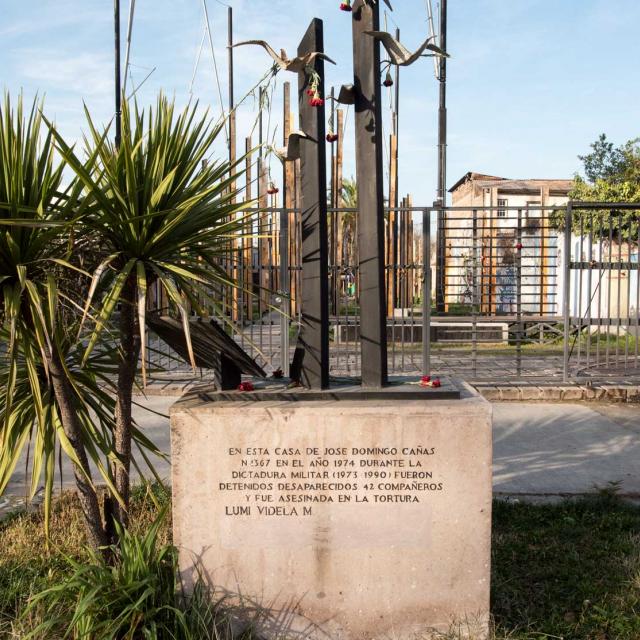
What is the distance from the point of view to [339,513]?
3.15 m

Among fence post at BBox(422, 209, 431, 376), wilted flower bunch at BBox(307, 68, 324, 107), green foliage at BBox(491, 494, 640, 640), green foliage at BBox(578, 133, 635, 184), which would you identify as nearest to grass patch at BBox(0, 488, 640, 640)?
green foliage at BBox(491, 494, 640, 640)

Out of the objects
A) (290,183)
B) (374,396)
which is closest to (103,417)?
(374,396)

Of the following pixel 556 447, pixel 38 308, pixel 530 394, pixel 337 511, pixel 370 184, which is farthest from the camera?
pixel 530 394

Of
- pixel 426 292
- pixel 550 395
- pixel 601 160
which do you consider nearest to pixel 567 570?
pixel 426 292

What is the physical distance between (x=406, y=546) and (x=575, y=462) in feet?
12.5

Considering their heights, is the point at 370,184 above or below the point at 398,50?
below

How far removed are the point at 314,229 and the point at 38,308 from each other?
132 centimetres

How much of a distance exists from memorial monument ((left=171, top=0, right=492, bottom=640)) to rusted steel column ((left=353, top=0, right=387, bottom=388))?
1.33ft

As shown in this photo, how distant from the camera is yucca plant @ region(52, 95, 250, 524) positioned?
3.01 meters

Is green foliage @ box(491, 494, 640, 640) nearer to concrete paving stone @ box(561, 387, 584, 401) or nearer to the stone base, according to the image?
the stone base

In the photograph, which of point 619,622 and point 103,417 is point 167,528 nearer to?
point 103,417

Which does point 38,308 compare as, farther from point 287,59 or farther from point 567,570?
point 567,570

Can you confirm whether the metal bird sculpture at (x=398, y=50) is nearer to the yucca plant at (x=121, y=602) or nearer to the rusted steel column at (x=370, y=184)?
the rusted steel column at (x=370, y=184)

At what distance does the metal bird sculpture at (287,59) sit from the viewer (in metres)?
3.33
